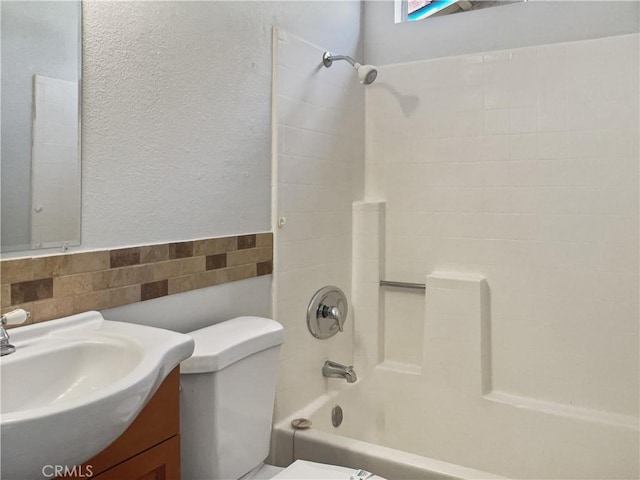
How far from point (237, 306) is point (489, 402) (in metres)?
1.22

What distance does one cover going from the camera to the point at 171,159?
60.8 inches

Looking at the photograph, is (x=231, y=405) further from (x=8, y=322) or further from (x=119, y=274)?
(x=8, y=322)

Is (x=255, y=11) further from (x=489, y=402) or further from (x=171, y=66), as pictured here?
(x=489, y=402)

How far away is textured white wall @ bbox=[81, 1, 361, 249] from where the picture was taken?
1340 millimetres

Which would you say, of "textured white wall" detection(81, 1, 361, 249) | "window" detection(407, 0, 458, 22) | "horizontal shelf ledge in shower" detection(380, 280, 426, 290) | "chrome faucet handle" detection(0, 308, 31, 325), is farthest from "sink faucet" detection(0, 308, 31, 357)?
"window" detection(407, 0, 458, 22)

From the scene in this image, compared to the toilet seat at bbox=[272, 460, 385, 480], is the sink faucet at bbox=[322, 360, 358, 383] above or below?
above

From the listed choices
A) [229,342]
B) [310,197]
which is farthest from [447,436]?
[229,342]

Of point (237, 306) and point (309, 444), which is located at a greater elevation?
point (237, 306)

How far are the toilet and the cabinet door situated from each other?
0.19 metres

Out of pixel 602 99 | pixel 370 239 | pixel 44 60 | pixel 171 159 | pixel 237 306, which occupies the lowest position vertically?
pixel 237 306

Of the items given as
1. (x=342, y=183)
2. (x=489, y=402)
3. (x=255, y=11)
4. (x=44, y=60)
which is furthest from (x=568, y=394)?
(x=44, y=60)

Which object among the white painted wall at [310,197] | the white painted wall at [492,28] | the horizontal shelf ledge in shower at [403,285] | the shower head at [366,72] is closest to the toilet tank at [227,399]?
the white painted wall at [310,197]

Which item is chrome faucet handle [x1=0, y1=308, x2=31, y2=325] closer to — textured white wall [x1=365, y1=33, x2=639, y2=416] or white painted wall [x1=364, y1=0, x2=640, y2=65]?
textured white wall [x1=365, y1=33, x2=639, y2=416]

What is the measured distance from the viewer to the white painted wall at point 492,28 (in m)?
2.20
